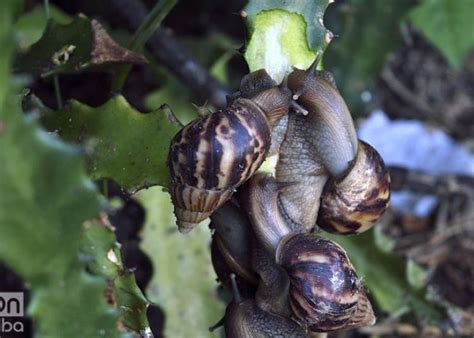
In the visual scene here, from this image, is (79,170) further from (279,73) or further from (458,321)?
(458,321)

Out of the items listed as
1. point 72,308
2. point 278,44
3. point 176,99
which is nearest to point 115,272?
point 72,308

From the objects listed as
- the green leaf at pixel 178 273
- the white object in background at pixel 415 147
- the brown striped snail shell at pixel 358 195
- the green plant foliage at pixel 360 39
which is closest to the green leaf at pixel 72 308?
the brown striped snail shell at pixel 358 195

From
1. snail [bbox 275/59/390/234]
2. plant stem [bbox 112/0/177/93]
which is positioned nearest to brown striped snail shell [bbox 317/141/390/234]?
snail [bbox 275/59/390/234]

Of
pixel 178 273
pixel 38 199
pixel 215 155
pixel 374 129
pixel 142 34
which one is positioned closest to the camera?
pixel 38 199

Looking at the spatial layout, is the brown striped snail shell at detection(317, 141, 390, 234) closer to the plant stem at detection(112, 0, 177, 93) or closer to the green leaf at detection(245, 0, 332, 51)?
the green leaf at detection(245, 0, 332, 51)

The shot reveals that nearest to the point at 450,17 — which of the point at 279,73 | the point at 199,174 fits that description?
the point at 279,73

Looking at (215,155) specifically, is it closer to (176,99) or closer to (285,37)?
(285,37)
